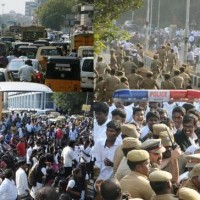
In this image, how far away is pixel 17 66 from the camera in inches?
249

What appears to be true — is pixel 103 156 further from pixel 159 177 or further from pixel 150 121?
pixel 159 177

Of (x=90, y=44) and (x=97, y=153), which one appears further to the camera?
(x=90, y=44)

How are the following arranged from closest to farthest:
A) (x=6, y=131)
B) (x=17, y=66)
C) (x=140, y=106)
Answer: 1. (x=140, y=106)
2. (x=6, y=131)
3. (x=17, y=66)

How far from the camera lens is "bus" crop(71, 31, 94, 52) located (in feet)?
19.9

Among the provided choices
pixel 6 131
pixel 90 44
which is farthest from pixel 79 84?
pixel 6 131

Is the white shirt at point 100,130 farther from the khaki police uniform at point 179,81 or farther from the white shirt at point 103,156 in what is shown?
the khaki police uniform at point 179,81

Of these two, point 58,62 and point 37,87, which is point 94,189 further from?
point 58,62

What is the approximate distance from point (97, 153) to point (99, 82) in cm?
52

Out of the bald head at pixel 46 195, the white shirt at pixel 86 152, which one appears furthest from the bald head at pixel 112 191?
the white shirt at pixel 86 152

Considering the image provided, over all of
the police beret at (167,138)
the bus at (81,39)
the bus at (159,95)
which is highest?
Result: the bus at (81,39)

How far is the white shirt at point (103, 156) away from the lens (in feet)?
17.8

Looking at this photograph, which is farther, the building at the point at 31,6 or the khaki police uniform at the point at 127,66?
the building at the point at 31,6

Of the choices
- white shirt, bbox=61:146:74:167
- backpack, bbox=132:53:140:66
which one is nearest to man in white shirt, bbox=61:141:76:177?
white shirt, bbox=61:146:74:167

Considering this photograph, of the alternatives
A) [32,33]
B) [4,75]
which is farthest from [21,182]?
[32,33]
